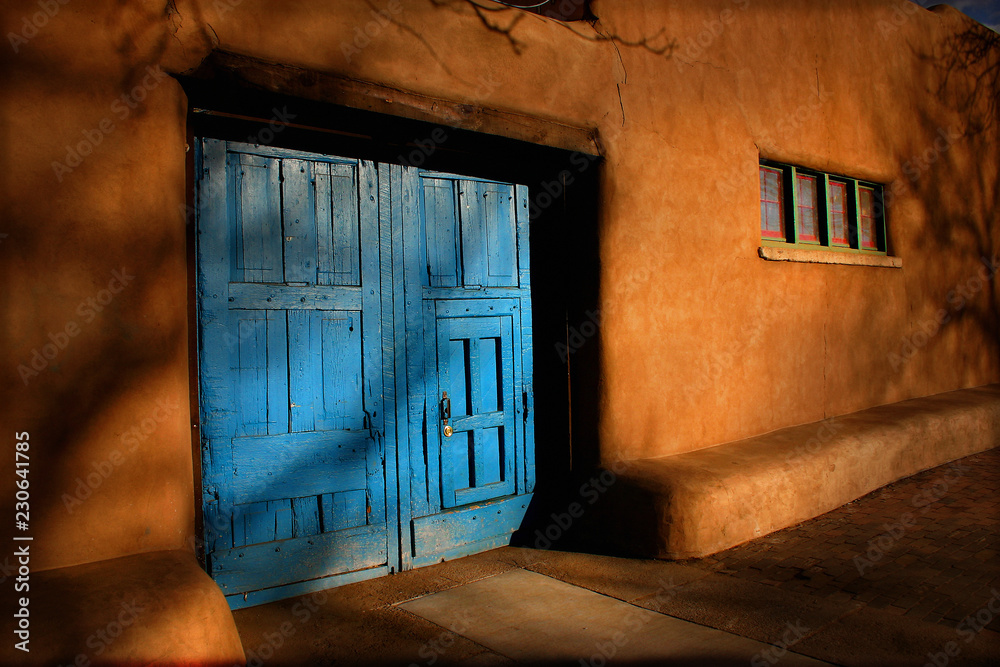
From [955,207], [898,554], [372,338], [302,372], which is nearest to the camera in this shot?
[302,372]

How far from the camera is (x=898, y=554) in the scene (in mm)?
3977

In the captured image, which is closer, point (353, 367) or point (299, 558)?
point (299, 558)

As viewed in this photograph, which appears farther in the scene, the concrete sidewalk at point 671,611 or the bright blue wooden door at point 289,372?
the bright blue wooden door at point 289,372

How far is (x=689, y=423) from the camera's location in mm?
4688

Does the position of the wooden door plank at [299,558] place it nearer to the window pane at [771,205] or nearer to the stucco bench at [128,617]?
the stucco bench at [128,617]

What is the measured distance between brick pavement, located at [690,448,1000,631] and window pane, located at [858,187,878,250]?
246 centimetres

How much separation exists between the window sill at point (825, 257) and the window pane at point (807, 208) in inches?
8.2

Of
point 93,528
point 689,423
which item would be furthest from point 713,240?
point 93,528

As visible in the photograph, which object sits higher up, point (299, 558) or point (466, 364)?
point (466, 364)

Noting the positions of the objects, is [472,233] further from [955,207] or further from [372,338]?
[955,207]

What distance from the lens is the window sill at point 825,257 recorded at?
207 inches

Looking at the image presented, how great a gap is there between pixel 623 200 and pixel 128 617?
11.7ft

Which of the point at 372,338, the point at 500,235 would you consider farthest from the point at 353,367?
the point at 500,235

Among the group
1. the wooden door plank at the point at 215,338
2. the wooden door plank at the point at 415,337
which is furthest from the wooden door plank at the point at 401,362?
the wooden door plank at the point at 215,338
